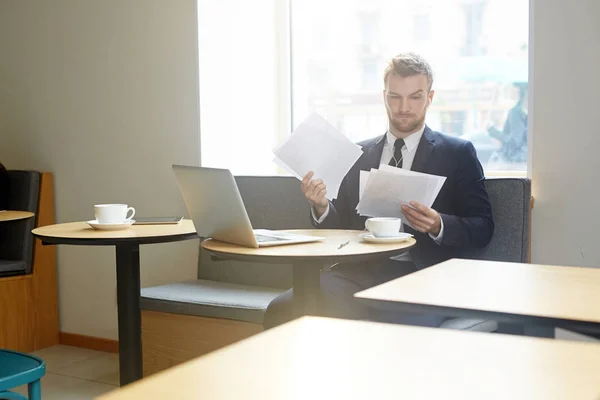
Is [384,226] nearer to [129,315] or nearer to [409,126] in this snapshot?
[409,126]

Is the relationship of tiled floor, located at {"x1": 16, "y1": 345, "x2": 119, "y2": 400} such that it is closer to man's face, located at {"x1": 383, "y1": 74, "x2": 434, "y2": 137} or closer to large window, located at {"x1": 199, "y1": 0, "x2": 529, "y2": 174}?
large window, located at {"x1": 199, "y1": 0, "x2": 529, "y2": 174}

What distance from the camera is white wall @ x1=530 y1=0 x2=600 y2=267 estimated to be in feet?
8.69

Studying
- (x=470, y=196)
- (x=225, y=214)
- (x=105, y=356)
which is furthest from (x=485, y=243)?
(x=105, y=356)

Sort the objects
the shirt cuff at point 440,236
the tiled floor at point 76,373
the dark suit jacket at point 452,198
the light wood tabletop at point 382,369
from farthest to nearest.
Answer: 1. the tiled floor at point 76,373
2. the dark suit jacket at point 452,198
3. the shirt cuff at point 440,236
4. the light wood tabletop at point 382,369

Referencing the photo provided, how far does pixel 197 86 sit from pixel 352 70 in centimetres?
76

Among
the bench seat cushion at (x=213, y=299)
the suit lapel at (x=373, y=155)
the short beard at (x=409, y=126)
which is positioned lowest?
the bench seat cushion at (x=213, y=299)

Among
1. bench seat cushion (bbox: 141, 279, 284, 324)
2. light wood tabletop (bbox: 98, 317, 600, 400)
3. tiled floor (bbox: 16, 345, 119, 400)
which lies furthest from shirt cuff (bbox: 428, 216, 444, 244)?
tiled floor (bbox: 16, 345, 119, 400)

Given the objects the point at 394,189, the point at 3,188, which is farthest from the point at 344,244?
the point at 3,188

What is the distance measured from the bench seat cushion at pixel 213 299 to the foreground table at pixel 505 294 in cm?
140

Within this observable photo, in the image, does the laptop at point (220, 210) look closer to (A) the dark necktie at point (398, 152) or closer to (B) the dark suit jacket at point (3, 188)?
(A) the dark necktie at point (398, 152)

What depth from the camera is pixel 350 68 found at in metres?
3.56

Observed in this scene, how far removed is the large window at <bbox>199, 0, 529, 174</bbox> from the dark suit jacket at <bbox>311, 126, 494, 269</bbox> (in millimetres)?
608

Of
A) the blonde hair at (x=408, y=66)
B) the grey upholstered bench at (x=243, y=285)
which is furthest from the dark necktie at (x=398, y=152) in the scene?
the grey upholstered bench at (x=243, y=285)

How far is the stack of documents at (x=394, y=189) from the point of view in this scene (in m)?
2.18
